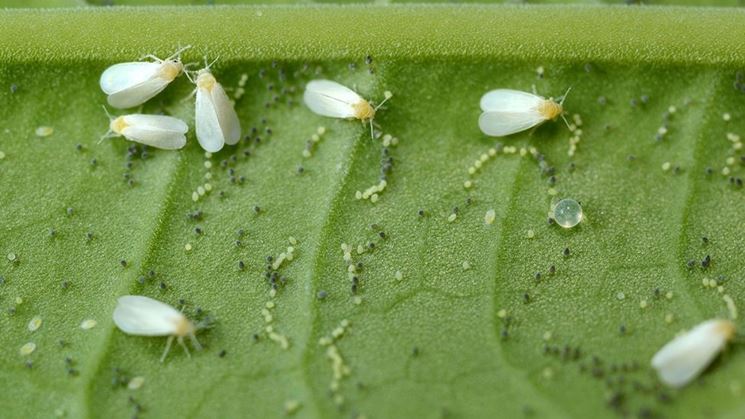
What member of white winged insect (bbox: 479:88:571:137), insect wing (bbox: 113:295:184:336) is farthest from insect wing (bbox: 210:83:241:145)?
white winged insect (bbox: 479:88:571:137)

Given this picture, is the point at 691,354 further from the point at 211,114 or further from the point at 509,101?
the point at 211,114

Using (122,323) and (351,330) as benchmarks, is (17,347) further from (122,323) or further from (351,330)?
(351,330)

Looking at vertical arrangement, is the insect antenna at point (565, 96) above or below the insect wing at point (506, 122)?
above

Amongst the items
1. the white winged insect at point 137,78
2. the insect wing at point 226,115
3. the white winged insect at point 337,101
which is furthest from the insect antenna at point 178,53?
the white winged insect at point 337,101

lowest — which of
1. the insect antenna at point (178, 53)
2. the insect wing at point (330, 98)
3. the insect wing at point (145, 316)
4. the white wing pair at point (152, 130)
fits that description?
the insect wing at point (145, 316)

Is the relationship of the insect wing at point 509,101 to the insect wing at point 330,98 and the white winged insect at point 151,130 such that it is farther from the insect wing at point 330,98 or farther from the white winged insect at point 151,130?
the white winged insect at point 151,130
